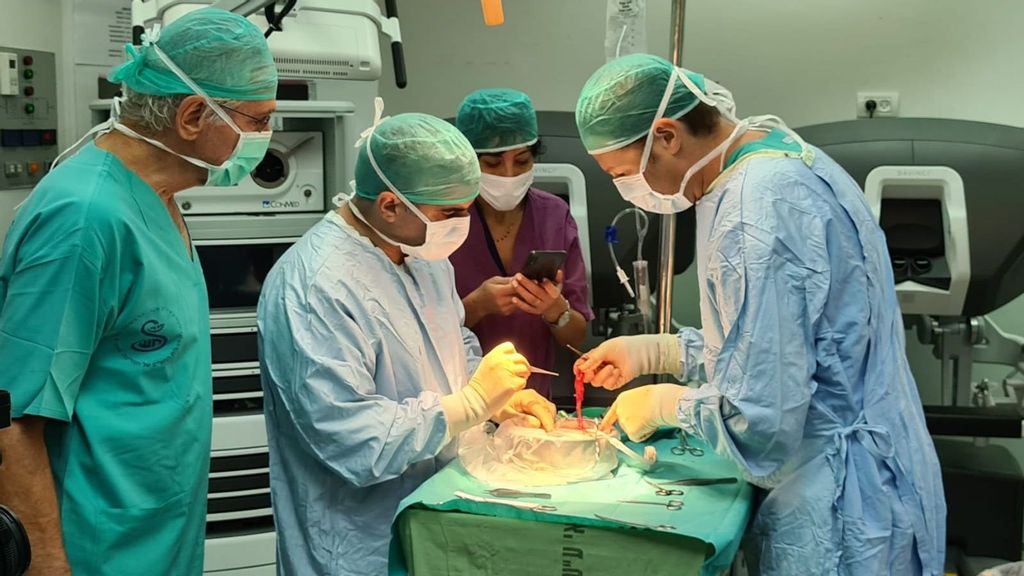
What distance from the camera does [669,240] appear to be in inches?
87.0

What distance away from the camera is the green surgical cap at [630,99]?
162cm

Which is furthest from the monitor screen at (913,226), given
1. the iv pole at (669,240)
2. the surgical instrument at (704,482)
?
the surgical instrument at (704,482)

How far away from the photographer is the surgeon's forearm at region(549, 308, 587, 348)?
94.1 inches

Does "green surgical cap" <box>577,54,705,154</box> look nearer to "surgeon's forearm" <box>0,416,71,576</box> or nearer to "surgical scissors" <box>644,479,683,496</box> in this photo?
"surgical scissors" <box>644,479,683,496</box>

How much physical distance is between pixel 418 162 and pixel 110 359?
2.05ft

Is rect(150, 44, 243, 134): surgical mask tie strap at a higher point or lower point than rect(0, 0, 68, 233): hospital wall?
lower

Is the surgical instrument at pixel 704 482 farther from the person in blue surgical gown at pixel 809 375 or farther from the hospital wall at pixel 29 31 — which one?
the hospital wall at pixel 29 31

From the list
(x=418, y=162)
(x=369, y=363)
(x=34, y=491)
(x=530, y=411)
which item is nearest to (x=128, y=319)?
(x=34, y=491)

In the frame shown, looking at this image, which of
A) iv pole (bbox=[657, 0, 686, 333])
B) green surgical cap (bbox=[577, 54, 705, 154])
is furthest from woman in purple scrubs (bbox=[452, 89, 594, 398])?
green surgical cap (bbox=[577, 54, 705, 154])

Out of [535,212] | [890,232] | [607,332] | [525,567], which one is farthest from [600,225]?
[525,567]

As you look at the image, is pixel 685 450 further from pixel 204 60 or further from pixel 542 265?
pixel 204 60

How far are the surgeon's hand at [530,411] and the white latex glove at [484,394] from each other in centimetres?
14

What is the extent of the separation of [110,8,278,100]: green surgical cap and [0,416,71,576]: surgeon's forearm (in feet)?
1.86

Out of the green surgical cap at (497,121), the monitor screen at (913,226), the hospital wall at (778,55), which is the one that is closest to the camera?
the green surgical cap at (497,121)
